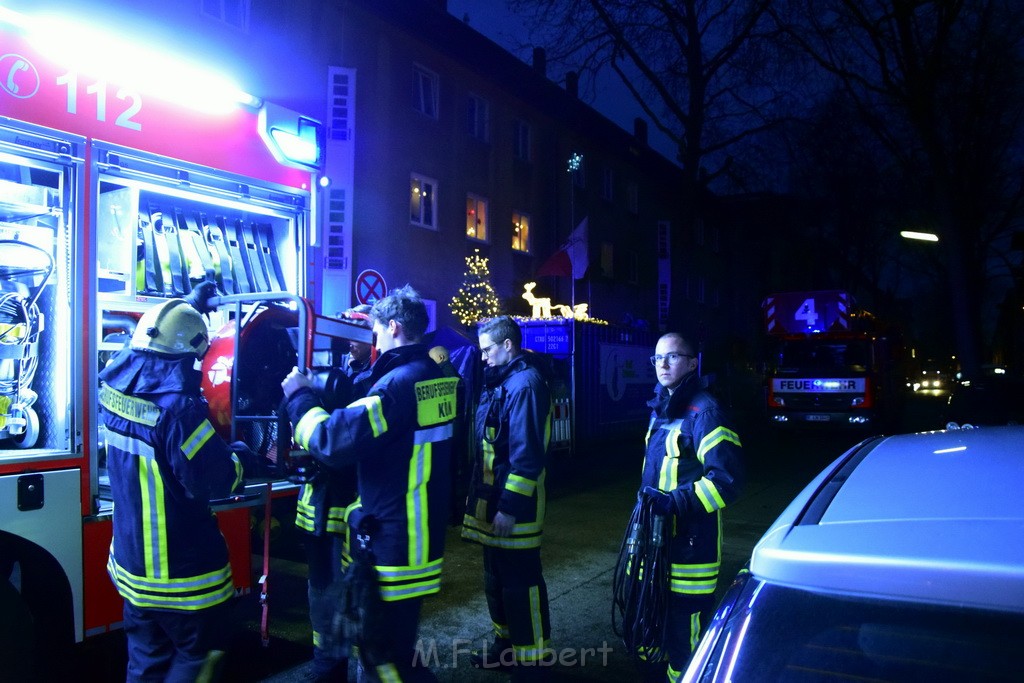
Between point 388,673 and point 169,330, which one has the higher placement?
point 169,330

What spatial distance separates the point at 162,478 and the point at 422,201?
15887 millimetres

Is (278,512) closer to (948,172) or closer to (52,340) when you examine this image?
(52,340)

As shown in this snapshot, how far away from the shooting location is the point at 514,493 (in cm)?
388

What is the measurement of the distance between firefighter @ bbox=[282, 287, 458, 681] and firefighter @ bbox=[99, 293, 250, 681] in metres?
0.38

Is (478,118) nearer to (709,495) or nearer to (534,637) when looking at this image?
(534,637)

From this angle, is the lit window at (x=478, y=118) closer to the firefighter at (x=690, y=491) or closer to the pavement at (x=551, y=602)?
the pavement at (x=551, y=602)

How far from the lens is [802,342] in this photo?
1795cm

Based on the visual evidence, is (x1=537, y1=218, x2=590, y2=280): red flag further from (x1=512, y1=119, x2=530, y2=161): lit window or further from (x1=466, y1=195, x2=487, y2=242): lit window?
(x1=512, y1=119, x2=530, y2=161): lit window

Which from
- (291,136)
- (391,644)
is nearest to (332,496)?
(391,644)

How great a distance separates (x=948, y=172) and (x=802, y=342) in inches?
187

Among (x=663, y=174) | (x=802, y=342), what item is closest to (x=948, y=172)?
(x=802, y=342)

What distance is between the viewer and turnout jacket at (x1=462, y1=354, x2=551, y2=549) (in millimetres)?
3916

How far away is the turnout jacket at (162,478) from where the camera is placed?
9.43ft

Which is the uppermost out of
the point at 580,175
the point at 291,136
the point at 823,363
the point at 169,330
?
the point at 580,175
